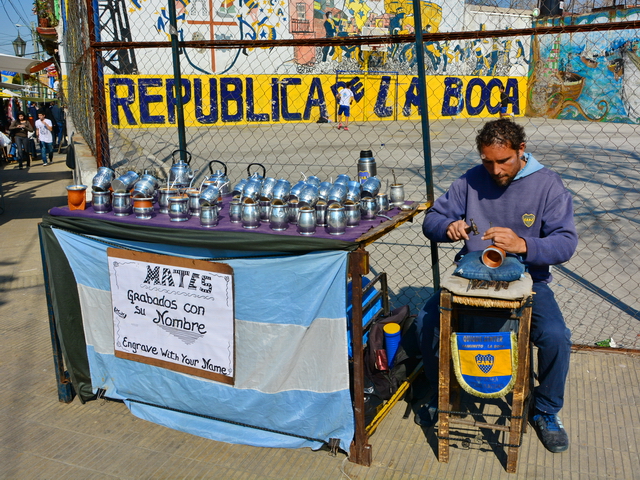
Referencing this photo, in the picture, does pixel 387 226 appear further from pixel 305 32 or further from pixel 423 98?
pixel 305 32

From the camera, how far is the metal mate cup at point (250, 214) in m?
3.00

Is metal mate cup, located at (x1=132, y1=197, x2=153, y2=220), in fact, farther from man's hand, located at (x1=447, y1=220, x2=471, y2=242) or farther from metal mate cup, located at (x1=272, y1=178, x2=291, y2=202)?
man's hand, located at (x1=447, y1=220, x2=471, y2=242)

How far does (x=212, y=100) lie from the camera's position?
21922 millimetres

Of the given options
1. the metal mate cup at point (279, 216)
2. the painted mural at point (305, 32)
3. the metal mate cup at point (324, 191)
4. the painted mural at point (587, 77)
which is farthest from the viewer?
the painted mural at point (587, 77)

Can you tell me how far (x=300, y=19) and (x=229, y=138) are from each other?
300 inches

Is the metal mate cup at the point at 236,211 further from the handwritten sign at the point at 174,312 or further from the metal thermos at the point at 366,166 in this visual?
the metal thermos at the point at 366,166

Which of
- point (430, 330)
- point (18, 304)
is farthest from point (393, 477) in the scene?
point (18, 304)

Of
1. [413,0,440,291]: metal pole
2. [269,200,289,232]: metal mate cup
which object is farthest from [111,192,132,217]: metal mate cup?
[413,0,440,291]: metal pole

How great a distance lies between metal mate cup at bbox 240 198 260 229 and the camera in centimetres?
300

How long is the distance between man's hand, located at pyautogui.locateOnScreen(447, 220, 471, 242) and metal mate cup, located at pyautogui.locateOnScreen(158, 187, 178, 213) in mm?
1687

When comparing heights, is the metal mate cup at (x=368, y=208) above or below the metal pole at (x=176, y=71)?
below

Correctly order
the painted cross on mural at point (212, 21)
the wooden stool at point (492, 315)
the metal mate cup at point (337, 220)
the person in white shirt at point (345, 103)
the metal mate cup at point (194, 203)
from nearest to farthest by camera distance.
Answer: the wooden stool at point (492, 315) → the metal mate cup at point (337, 220) → the metal mate cup at point (194, 203) → the person in white shirt at point (345, 103) → the painted cross on mural at point (212, 21)

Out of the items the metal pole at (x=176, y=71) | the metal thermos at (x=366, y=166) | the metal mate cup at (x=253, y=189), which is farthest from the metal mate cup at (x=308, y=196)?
the metal pole at (x=176, y=71)

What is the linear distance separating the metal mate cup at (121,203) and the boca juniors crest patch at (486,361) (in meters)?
2.01
